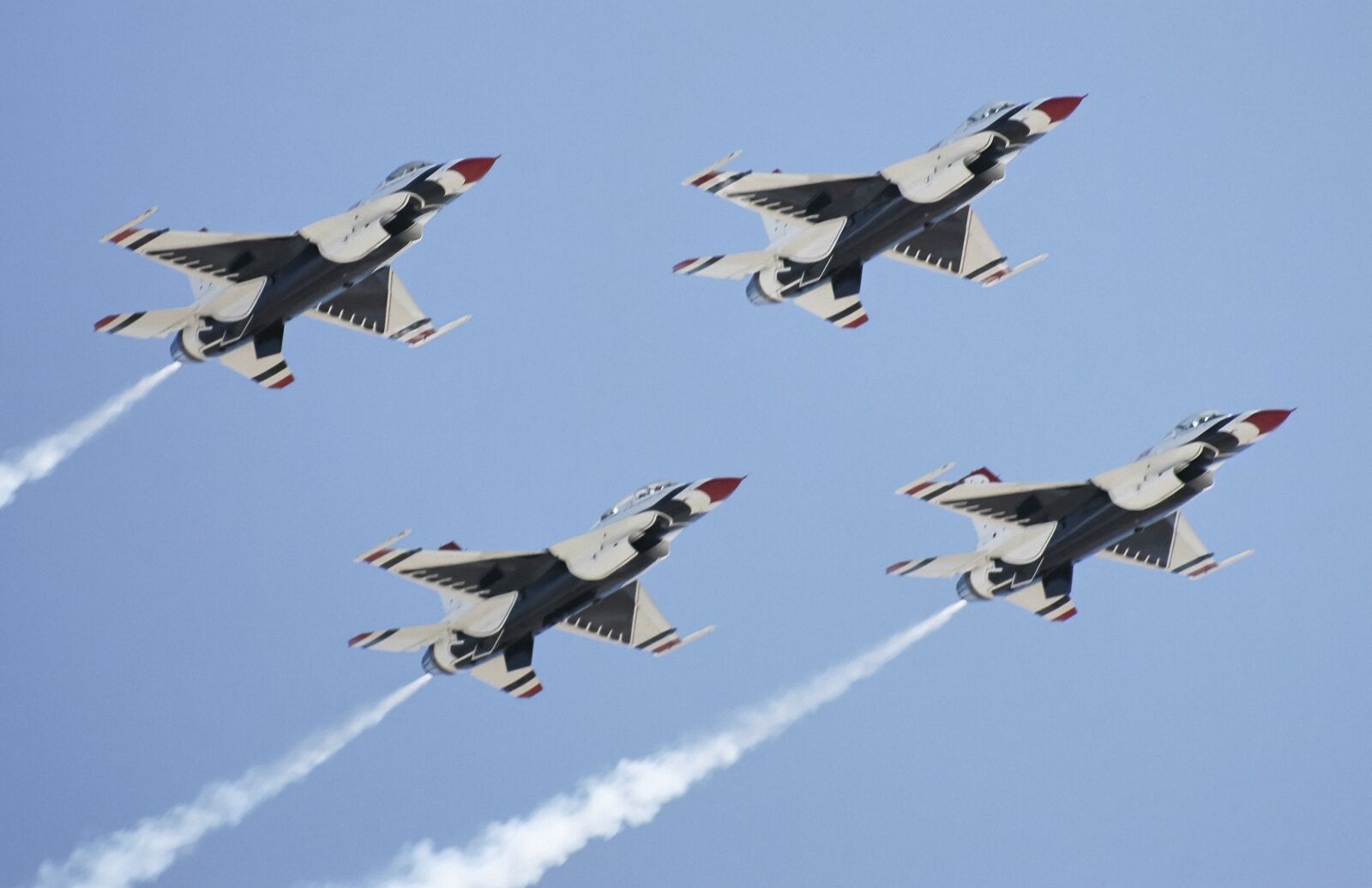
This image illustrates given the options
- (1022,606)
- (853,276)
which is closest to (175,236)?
(853,276)

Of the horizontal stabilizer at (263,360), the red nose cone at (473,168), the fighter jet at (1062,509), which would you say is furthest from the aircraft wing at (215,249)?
the fighter jet at (1062,509)

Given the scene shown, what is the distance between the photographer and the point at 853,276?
78.7 metres

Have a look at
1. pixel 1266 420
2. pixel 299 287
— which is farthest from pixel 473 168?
pixel 1266 420

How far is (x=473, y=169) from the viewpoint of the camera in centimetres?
7312

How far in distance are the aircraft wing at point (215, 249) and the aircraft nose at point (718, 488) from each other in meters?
12.7

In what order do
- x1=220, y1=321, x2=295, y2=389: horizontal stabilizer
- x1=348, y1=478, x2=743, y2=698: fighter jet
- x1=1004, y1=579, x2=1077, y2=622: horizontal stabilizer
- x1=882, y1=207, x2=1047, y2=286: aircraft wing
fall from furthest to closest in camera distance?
x1=882, y1=207, x2=1047, y2=286: aircraft wing < x1=1004, y1=579, x2=1077, y2=622: horizontal stabilizer < x1=220, y1=321, x2=295, y2=389: horizontal stabilizer < x1=348, y1=478, x2=743, y2=698: fighter jet

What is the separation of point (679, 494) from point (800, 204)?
10773 millimetres

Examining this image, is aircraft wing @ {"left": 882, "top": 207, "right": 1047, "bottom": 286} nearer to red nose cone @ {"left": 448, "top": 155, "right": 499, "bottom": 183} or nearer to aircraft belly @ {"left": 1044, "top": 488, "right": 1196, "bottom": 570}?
aircraft belly @ {"left": 1044, "top": 488, "right": 1196, "bottom": 570}

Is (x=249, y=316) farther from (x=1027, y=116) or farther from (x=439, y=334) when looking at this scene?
(x=1027, y=116)

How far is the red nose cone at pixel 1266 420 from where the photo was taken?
238 ft

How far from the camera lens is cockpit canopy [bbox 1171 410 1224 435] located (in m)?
73.9

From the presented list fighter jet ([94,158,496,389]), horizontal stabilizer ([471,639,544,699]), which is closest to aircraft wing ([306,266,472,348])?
fighter jet ([94,158,496,389])

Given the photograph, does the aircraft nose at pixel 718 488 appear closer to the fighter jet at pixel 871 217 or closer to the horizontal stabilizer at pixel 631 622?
the horizontal stabilizer at pixel 631 622

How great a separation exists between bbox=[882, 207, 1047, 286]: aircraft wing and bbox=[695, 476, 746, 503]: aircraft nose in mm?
13008
